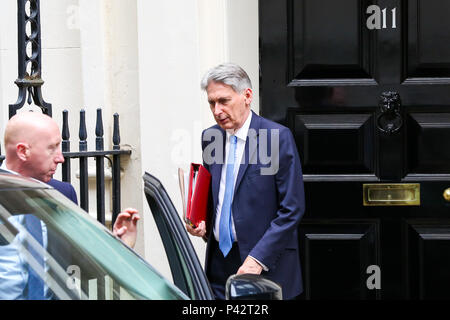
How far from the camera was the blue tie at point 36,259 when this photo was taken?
250cm

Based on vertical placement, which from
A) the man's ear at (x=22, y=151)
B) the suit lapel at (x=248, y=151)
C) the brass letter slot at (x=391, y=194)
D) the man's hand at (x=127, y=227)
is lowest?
the brass letter slot at (x=391, y=194)

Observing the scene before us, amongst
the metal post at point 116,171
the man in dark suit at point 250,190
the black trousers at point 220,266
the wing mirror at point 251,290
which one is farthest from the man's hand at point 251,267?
the metal post at point 116,171

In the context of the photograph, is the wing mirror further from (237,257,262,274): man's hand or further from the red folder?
the red folder

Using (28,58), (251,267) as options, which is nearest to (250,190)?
(251,267)

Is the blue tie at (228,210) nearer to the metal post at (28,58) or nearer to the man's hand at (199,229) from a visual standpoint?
the man's hand at (199,229)

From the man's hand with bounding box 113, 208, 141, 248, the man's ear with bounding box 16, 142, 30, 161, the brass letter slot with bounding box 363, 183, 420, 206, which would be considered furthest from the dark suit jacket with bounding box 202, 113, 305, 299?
the brass letter slot with bounding box 363, 183, 420, 206

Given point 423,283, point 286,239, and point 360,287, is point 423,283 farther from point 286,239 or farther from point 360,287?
point 286,239

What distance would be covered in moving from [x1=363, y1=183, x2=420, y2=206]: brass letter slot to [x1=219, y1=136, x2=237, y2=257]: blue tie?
1.52m

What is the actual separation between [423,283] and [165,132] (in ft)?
5.96

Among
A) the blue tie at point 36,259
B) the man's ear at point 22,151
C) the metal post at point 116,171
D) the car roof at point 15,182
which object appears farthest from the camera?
the metal post at point 116,171

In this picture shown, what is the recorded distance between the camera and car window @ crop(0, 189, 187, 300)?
254cm

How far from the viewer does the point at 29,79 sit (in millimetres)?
4922
